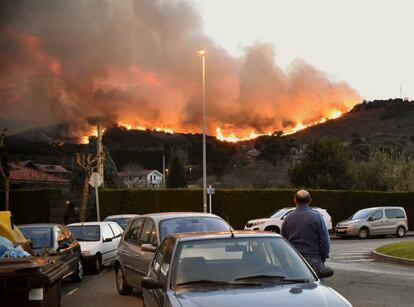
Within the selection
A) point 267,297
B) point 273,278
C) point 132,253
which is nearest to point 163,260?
point 273,278

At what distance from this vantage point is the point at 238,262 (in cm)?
581

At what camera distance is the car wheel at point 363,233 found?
30.1m

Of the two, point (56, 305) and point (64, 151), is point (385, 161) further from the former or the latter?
point (56, 305)

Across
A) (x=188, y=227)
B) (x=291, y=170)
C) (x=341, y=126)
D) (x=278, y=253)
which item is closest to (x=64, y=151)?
(x=291, y=170)

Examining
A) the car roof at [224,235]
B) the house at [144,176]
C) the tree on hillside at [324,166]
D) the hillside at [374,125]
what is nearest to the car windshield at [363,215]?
the tree on hillside at [324,166]

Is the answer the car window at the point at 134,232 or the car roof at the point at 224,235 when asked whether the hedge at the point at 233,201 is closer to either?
the car window at the point at 134,232

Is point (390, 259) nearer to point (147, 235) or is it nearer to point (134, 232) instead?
point (134, 232)

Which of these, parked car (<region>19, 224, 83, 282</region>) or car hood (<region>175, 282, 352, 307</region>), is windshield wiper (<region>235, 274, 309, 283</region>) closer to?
car hood (<region>175, 282, 352, 307</region>)

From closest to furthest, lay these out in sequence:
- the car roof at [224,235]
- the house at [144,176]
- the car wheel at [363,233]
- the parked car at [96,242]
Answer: the car roof at [224,235] < the parked car at [96,242] < the car wheel at [363,233] < the house at [144,176]

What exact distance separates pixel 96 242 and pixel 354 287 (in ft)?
24.7

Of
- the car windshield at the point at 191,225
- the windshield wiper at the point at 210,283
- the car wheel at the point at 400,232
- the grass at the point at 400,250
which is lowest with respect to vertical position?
the car wheel at the point at 400,232

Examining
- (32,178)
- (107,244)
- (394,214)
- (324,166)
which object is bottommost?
(107,244)

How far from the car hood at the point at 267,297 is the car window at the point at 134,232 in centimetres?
557

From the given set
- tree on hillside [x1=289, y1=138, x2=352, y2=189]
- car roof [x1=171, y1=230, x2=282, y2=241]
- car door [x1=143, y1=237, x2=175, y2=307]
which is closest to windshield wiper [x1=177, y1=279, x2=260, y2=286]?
car door [x1=143, y1=237, x2=175, y2=307]
